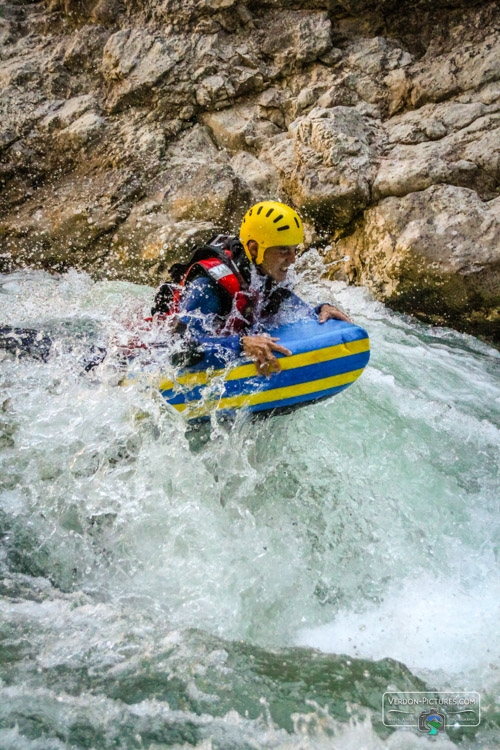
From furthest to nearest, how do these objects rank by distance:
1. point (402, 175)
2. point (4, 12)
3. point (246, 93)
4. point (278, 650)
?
point (4, 12), point (246, 93), point (402, 175), point (278, 650)

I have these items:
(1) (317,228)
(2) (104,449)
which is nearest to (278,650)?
(2) (104,449)

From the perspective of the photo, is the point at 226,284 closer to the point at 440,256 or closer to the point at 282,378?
the point at 282,378

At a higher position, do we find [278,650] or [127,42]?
[127,42]

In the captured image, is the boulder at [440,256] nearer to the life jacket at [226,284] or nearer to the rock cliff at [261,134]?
the rock cliff at [261,134]

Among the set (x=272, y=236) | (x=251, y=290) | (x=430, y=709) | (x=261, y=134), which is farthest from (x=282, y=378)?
(x=261, y=134)

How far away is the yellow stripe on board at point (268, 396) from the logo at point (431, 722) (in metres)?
1.55

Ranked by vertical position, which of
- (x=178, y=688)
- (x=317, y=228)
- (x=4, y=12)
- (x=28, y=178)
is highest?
(x=4, y=12)

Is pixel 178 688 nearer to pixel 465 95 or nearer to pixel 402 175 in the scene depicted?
pixel 402 175

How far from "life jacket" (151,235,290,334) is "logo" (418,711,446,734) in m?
1.94

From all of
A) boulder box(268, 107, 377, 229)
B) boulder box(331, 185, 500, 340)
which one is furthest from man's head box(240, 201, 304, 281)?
boulder box(268, 107, 377, 229)

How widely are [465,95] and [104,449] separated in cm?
523

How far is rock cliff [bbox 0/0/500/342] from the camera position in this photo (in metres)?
4.87

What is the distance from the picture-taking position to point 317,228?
18.2ft

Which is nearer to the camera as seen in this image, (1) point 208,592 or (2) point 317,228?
(1) point 208,592
